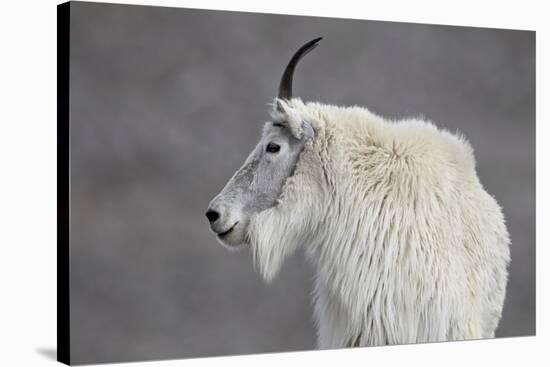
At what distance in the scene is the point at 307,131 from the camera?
5.18 metres

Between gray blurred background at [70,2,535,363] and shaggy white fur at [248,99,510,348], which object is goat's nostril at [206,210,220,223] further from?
gray blurred background at [70,2,535,363]

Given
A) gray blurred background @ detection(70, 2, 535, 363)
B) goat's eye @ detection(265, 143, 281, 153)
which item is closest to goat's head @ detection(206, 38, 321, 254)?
goat's eye @ detection(265, 143, 281, 153)

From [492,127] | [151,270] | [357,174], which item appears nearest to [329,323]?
[357,174]

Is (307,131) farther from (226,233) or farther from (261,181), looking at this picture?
(226,233)

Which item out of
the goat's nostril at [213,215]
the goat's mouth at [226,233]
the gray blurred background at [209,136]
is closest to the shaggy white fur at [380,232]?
the goat's mouth at [226,233]

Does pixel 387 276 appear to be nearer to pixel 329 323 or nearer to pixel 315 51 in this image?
pixel 329 323

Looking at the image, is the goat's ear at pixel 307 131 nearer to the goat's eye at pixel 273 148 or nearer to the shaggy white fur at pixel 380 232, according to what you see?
the shaggy white fur at pixel 380 232

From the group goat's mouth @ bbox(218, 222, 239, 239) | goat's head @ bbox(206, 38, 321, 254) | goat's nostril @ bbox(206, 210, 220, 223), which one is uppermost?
goat's head @ bbox(206, 38, 321, 254)

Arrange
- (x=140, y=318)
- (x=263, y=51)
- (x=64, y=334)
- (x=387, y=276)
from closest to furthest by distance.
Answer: (x=387, y=276), (x=64, y=334), (x=140, y=318), (x=263, y=51)

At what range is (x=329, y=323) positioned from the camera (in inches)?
207

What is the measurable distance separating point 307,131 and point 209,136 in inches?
47.9

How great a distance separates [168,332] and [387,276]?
1.65 meters

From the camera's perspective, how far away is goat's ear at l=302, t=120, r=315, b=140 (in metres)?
5.18

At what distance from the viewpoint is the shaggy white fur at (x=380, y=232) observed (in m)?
5.06
